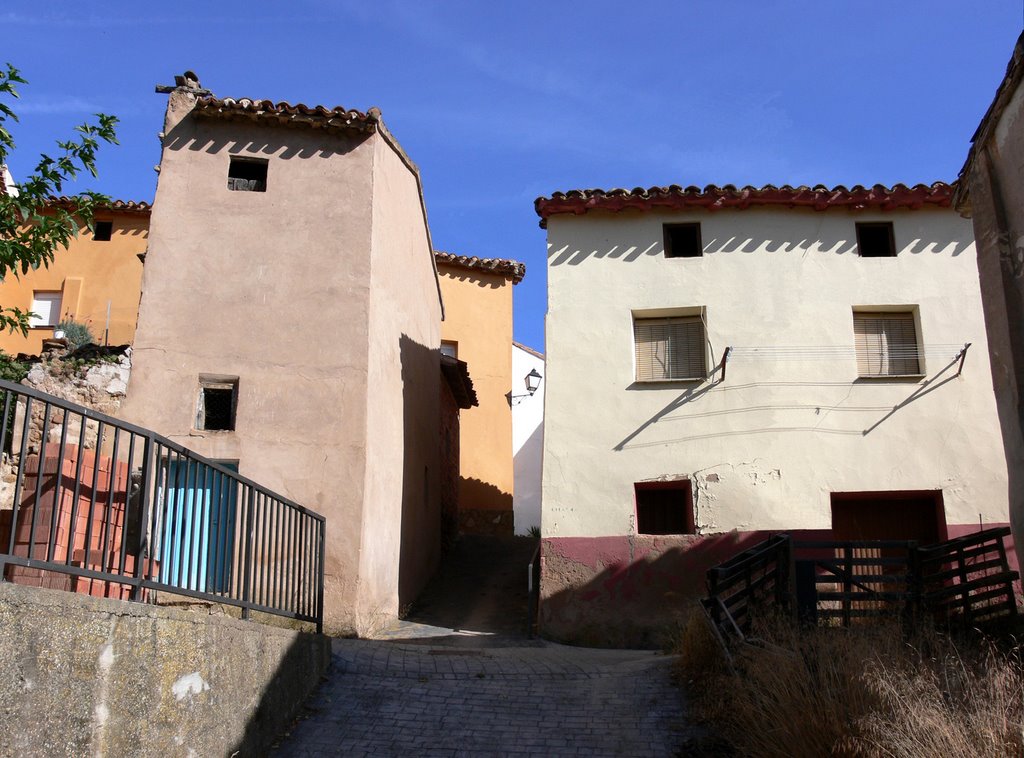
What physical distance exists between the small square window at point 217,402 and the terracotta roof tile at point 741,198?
5.73 meters

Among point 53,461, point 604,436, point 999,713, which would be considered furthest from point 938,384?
point 53,461

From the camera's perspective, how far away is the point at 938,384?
14.9 metres

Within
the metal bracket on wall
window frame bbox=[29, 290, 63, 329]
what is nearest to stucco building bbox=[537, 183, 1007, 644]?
the metal bracket on wall

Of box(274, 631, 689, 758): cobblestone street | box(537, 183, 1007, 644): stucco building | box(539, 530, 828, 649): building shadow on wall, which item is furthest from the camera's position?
box(537, 183, 1007, 644): stucco building

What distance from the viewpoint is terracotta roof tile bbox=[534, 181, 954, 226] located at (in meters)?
15.7

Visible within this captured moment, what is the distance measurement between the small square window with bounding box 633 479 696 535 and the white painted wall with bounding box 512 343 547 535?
13.7 metres

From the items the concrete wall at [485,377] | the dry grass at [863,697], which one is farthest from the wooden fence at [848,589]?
the concrete wall at [485,377]

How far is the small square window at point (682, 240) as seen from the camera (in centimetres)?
1612

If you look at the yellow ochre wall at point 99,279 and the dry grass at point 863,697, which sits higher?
the yellow ochre wall at point 99,279

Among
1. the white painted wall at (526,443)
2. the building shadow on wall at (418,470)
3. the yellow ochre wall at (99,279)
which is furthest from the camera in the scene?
the white painted wall at (526,443)

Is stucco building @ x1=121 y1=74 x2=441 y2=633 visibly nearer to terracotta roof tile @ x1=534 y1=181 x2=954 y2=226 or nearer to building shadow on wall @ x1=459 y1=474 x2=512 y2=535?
terracotta roof tile @ x1=534 y1=181 x2=954 y2=226

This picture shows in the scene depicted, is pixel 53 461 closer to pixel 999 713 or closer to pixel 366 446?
pixel 366 446

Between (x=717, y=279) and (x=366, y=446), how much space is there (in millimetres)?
6317

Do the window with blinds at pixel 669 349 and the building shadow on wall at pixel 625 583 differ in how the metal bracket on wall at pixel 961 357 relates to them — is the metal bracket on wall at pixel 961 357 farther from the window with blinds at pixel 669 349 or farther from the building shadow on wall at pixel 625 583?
the window with blinds at pixel 669 349
